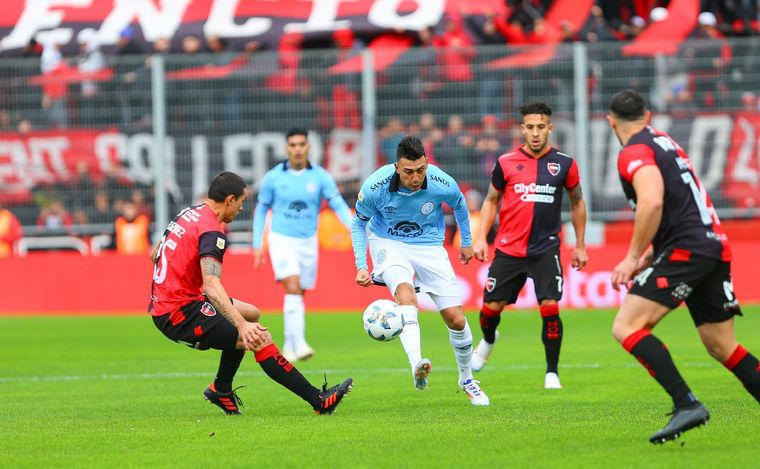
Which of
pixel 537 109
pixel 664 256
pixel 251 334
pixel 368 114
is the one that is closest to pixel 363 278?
pixel 251 334

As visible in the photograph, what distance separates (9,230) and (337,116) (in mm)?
5982

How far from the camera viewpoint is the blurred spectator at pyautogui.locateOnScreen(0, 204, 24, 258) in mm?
23031

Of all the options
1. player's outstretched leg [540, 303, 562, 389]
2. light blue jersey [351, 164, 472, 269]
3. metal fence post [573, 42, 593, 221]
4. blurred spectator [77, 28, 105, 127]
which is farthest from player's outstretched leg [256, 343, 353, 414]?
blurred spectator [77, 28, 105, 127]

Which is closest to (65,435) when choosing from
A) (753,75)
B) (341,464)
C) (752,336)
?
(341,464)

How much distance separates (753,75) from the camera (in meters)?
22.2

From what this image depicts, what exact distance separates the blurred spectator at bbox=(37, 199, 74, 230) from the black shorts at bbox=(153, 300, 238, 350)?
13682mm

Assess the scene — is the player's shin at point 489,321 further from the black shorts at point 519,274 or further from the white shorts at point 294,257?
the white shorts at point 294,257

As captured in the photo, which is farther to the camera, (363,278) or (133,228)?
(133,228)

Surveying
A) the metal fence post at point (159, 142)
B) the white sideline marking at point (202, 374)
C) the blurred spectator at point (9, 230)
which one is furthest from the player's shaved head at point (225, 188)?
the blurred spectator at point (9, 230)

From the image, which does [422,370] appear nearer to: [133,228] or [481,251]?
[481,251]

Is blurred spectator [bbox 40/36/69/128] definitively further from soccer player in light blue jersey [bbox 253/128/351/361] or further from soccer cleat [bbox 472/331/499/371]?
soccer cleat [bbox 472/331/499/371]

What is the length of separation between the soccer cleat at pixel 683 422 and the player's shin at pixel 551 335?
160 inches

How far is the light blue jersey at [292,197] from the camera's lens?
51.0 ft

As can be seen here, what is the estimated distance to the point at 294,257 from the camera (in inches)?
614
